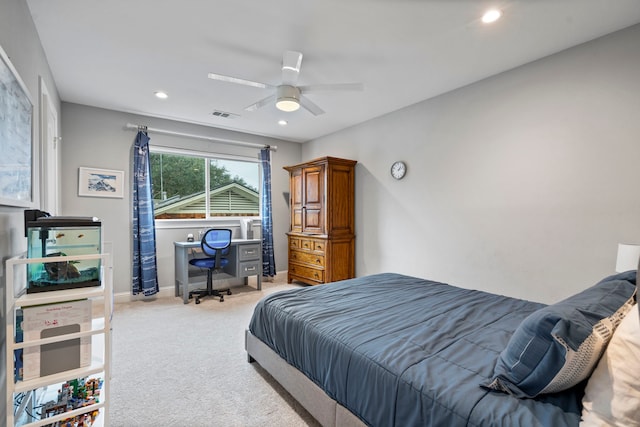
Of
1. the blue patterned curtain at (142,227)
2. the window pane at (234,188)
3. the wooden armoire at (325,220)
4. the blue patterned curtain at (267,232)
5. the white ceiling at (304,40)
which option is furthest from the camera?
the blue patterned curtain at (267,232)

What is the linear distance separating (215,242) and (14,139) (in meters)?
2.70

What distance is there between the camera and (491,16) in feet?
6.84

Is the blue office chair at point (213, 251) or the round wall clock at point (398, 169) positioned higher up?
the round wall clock at point (398, 169)

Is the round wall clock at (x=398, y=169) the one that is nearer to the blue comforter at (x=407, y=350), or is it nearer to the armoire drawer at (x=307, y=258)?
the armoire drawer at (x=307, y=258)

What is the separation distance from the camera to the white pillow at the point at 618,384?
821 mm

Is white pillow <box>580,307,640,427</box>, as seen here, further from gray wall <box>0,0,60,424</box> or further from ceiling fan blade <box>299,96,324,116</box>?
ceiling fan blade <box>299,96,324,116</box>

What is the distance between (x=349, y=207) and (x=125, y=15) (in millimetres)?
3389

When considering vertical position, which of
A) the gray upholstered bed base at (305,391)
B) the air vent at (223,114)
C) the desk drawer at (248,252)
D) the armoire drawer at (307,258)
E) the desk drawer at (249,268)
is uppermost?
the air vent at (223,114)

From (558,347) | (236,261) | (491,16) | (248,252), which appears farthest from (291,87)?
(236,261)

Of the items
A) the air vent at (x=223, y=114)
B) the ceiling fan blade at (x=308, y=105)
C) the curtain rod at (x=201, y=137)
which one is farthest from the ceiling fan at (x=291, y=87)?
the curtain rod at (x=201, y=137)

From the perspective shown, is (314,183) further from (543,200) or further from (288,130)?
(543,200)

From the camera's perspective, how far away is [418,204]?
3.72 meters

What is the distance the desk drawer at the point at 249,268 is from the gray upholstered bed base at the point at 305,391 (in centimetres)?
230

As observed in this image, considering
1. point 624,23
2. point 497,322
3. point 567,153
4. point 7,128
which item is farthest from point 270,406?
point 624,23
